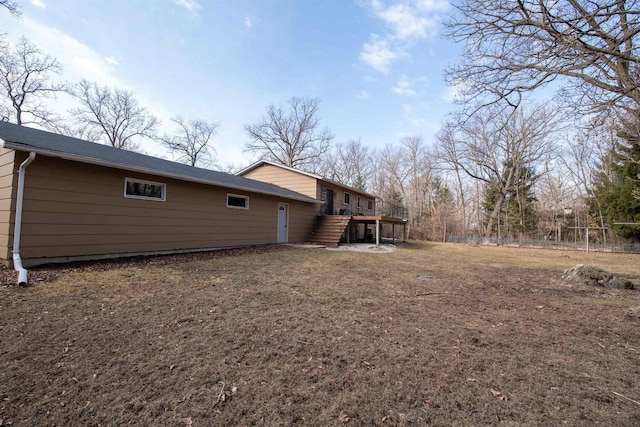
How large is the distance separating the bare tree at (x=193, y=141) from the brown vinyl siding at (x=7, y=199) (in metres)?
25.1

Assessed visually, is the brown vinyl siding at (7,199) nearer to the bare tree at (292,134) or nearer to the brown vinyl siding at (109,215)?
the brown vinyl siding at (109,215)

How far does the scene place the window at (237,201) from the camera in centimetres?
1081

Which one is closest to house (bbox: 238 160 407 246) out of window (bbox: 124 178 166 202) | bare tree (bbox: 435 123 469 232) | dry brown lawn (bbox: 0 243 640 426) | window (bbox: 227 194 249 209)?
window (bbox: 227 194 249 209)

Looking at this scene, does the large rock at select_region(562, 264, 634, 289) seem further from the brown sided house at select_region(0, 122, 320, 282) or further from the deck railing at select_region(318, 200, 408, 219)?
the deck railing at select_region(318, 200, 408, 219)

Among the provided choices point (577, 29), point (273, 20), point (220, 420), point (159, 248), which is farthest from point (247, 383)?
point (273, 20)

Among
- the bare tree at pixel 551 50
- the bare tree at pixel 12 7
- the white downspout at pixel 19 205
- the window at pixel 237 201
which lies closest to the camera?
the bare tree at pixel 551 50

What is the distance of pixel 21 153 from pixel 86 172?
1132mm

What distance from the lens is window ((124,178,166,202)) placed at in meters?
7.70

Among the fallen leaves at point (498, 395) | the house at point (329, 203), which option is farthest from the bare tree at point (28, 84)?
the fallen leaves at point (498, 395)

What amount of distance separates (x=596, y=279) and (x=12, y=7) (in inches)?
746

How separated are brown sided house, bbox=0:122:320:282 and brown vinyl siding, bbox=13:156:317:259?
0.05ft

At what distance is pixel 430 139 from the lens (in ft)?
94.8

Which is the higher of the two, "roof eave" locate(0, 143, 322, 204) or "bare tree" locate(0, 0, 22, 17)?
"bare tree" locate(0, 0, 22, 17)

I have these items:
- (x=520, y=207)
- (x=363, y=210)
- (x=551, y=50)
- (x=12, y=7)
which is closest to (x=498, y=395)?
(x=551, y=50)
